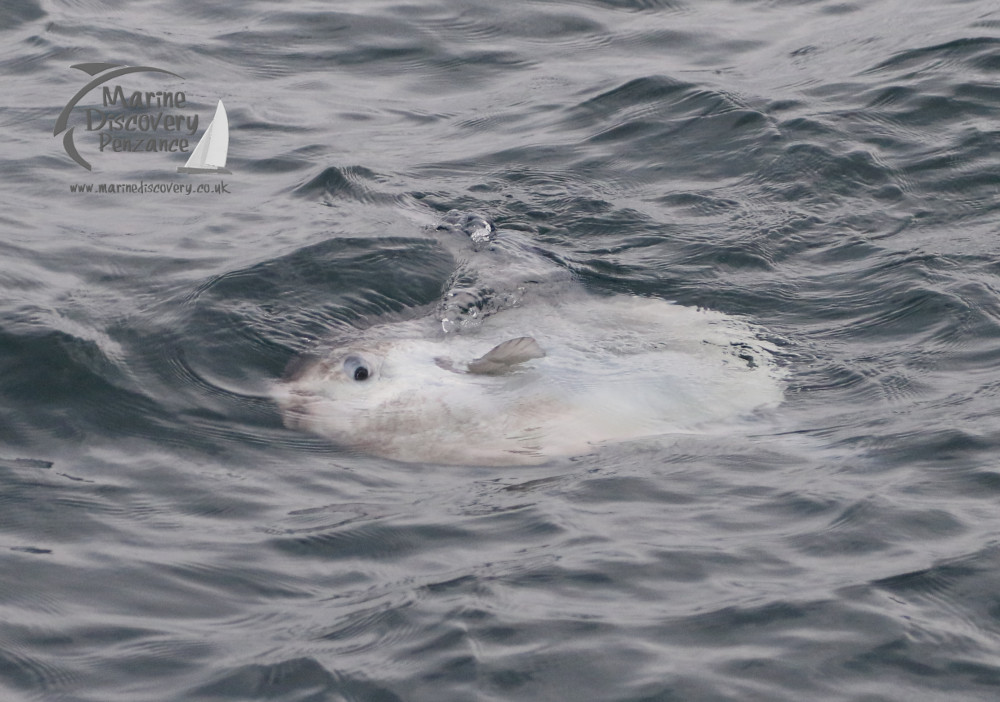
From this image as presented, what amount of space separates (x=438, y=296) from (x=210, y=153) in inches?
124

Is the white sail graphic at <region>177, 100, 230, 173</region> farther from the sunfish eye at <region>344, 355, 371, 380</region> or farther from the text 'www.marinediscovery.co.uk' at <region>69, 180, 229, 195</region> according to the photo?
the sunfish eye at <region>344, 355, 371, 380</region>

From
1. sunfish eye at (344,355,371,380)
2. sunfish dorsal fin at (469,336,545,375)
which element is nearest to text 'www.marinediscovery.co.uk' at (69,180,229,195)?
sunfish eye at (344,355,371,380)

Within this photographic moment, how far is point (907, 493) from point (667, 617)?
1.39 metres

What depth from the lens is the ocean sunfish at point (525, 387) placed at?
5254 millimetres

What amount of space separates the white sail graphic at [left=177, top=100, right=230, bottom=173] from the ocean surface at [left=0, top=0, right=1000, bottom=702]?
17 cm

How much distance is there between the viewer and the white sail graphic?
8891 mm

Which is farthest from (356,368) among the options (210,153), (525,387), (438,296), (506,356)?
(210,153)

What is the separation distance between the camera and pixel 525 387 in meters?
5.52

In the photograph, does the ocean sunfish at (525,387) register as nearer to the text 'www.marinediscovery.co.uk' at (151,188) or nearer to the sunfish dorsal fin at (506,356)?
the sunfish dorsal fin at (506,356)

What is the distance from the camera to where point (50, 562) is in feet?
13.8

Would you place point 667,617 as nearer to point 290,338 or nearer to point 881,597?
point 881,597

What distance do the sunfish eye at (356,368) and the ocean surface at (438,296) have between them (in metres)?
0.42

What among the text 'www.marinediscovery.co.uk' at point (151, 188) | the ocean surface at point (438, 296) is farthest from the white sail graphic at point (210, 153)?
→ the text 'www.marinediscovery.co.uk' at point (151, 188)

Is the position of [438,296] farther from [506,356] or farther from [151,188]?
[151,188]
